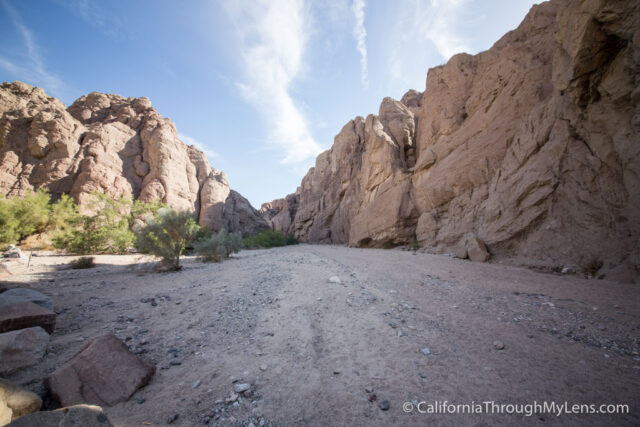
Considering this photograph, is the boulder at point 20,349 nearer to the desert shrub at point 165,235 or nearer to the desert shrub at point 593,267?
the desert shrub at point 165,235

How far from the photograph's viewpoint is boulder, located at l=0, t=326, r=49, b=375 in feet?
6.57

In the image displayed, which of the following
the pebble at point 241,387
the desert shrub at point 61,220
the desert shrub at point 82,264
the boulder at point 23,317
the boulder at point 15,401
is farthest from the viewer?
the desert shrub at point 61,220

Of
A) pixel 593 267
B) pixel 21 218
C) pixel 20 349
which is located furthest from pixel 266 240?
pixel 593 267

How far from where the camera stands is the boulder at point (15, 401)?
53.9 inches

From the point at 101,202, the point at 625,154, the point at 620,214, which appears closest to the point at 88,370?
the point at 620,214

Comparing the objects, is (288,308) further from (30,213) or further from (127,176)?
(127,176)

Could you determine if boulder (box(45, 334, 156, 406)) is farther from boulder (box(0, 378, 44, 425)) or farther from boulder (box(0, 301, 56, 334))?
boulder (box(0, 301, 56, 334))

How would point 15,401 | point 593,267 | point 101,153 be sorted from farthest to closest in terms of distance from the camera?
1. point 101,153
2. point 593,267
3. point 15,401

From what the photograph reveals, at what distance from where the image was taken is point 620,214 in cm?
518

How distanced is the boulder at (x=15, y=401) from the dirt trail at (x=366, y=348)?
0.49 m

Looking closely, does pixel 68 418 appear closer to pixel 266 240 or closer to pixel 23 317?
pixel 23 317

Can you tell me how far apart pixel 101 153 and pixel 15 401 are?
33805 mm

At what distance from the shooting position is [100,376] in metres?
1.85

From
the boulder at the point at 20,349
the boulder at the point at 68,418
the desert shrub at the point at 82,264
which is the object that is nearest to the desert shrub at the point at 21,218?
the desert shrub at the point at 82,264
